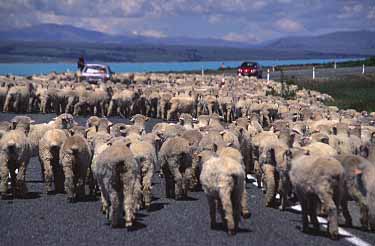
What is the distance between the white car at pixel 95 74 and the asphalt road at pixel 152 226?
104 feet

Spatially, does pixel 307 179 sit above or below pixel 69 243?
above

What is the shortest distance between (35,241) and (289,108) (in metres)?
16.7

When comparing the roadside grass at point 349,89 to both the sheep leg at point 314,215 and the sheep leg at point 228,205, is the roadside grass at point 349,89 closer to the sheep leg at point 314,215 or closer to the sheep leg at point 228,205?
the sheep leg at point 314,215

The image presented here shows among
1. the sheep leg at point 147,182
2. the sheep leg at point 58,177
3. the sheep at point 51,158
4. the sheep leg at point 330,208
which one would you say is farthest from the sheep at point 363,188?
the sheep leg at point 58,177

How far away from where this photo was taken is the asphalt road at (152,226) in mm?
10234

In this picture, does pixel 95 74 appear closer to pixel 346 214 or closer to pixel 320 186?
pixel 346 214

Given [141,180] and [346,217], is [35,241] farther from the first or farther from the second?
[346,217]

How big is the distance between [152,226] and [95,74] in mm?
35150

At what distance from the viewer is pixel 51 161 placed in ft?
45.3

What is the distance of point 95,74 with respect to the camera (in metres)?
45.6

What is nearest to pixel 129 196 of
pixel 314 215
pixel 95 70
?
pixel 314 215

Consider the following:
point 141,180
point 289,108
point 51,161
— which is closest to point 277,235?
point 141,180

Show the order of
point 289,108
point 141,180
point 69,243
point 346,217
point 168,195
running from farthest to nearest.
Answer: point 289,108
point 168,195
point 141,180
point 346,217
point 69,243

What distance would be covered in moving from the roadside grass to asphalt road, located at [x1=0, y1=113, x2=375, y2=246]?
24.2 m
